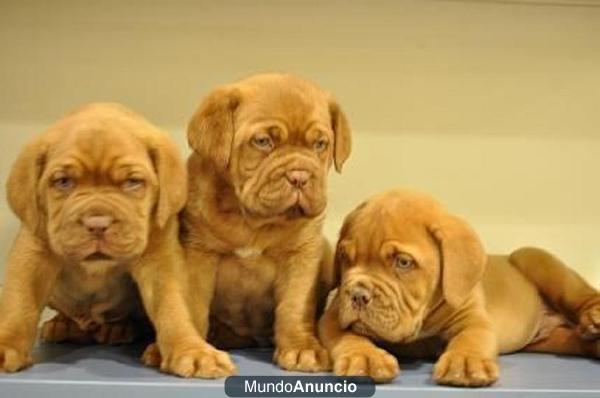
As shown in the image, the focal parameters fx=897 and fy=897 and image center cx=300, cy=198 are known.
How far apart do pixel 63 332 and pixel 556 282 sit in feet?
2.60

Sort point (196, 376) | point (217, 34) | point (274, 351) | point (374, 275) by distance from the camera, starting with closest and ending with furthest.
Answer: point (196, 376), point (374, 275), point (274, 351), point (217, 34)

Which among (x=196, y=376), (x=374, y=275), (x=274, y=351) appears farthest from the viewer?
(x=274, y=351)

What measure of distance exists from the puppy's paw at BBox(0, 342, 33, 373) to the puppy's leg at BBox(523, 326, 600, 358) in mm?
771

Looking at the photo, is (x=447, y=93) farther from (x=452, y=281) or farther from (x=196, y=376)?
(x=196, y=376)

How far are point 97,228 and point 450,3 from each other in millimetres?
883

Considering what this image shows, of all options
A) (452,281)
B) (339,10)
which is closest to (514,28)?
(339,10)

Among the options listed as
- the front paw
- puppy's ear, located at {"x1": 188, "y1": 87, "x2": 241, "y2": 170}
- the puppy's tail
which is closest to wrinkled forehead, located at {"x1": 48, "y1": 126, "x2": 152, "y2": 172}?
puppy's ear, located at {"x1": 188, "y1": 87, "x2": 241, "y2": 170}

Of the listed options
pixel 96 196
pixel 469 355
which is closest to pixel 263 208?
pixel 96 196

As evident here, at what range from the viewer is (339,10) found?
5.41ft

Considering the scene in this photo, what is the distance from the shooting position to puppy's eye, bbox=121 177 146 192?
1128 millimetres

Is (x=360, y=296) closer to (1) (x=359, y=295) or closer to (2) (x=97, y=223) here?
(1) (x=359, y=295)

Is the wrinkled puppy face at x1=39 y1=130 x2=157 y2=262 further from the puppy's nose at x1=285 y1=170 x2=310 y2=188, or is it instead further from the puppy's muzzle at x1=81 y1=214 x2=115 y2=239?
the puppy's nose at x1=285 y1=170 x2=310 y2=188

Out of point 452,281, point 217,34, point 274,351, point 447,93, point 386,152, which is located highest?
point 217,34

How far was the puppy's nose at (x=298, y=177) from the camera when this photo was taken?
1165mm
